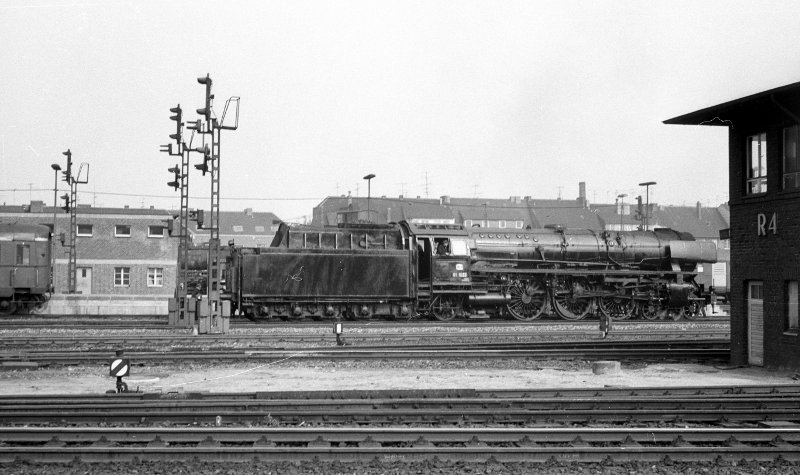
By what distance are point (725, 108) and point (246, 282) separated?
53.2 ft

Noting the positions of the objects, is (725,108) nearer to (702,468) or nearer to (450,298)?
(702,468)

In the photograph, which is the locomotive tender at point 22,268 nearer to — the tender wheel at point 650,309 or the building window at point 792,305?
the tender wheel at point 650,309

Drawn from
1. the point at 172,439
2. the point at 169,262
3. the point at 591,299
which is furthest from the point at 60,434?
the point at 169,262

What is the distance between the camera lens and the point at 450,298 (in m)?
28.6

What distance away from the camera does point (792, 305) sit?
624 inches

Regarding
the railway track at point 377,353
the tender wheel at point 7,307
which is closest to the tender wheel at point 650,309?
the railway track at point 377,353

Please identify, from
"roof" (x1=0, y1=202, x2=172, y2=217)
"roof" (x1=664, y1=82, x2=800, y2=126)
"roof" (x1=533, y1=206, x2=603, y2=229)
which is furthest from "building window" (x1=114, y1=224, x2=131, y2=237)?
"roof" (x1=533, y1=206, x2=603, y2=229)

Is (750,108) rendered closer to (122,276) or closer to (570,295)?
(570,295)

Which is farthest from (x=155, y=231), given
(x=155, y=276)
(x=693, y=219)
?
(x=693, y=219)

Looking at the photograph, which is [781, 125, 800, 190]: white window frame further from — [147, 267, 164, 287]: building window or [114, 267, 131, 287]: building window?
[114, 267, 131, 287]: building window

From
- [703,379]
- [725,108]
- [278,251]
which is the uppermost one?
[725,108]

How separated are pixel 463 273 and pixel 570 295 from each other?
471 cm

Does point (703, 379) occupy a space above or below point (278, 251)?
below

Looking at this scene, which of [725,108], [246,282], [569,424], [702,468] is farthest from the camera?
[246,282]
